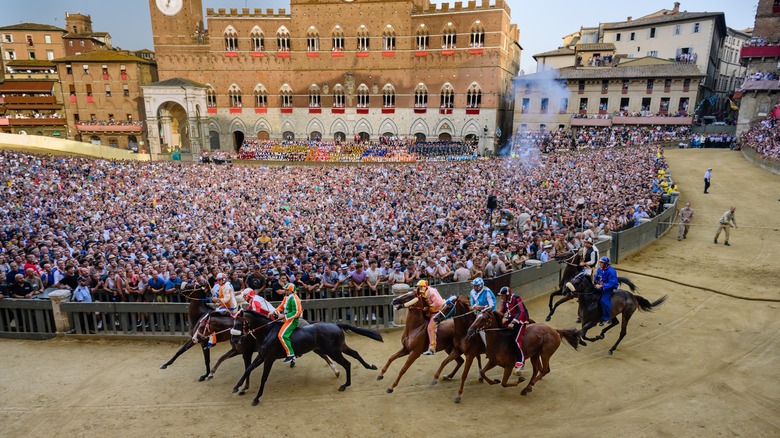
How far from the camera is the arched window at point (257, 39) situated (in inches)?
2015

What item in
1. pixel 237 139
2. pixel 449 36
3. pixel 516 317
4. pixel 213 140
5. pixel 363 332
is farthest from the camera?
pixel 237 139

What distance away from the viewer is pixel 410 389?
919cm

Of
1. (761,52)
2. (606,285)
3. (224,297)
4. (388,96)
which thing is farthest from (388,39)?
(224,297)

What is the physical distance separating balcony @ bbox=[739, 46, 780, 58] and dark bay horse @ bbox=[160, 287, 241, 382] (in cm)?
5434

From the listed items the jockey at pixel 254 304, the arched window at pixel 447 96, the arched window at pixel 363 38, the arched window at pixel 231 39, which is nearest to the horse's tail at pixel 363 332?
the jockey at pixel 254 304

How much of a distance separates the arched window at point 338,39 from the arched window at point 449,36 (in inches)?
455

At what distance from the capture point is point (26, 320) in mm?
11477

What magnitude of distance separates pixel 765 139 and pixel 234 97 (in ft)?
169

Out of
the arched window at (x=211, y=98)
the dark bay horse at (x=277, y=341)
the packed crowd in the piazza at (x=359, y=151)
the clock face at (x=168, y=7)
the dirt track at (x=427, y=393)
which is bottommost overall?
the dirt track at (x=427, y=393)

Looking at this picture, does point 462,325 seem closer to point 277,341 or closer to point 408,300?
point 408,300

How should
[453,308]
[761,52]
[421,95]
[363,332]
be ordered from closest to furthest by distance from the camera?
[453,308]
[363,332]
[761,52]
[421,95]

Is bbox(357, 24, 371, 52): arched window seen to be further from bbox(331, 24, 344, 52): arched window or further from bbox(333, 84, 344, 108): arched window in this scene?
bbox(333, 84, 344, 108): arched window

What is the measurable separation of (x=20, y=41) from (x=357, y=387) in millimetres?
84902

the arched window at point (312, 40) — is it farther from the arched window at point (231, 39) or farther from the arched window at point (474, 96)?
the arched window at point (474, 96)
